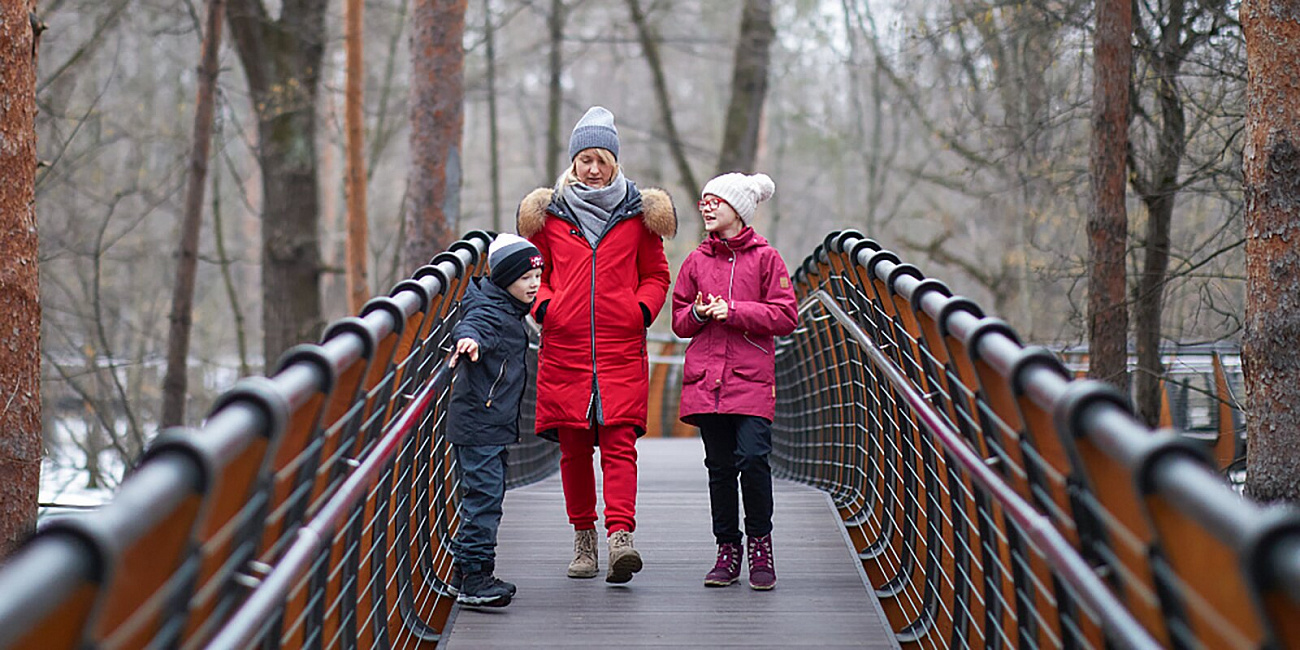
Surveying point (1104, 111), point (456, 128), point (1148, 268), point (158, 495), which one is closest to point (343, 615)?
point (158, 495)

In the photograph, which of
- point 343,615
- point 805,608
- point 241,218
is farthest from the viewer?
point 241,218

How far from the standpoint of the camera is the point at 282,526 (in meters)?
3.01

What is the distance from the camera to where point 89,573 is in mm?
1844

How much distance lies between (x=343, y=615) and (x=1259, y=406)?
16.4ft

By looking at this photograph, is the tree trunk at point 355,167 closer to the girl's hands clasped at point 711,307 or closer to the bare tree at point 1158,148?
the bare tree at point 1158,148

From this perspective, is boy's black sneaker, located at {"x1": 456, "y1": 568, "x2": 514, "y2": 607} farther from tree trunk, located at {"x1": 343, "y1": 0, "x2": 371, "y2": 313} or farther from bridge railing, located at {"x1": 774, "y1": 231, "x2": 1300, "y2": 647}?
tree trunk, located at {"x1": 343, "y1": 0, "x2": 371, "y2": 313}

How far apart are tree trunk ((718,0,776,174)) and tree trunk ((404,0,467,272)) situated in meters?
7.96

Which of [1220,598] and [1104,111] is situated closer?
[1220,598]

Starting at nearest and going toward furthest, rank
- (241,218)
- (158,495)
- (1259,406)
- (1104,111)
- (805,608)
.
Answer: (158,495) → (805,608) → (1259,406) → (1104,111) → (241,218)

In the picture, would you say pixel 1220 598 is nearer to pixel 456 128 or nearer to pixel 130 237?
pixel 456 128

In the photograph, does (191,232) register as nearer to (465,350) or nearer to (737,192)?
(737,192)

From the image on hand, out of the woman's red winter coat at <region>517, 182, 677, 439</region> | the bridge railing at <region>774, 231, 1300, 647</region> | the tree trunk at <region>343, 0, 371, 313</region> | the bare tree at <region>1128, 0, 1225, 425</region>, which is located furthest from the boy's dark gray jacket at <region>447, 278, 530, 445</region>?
the tree trunk at <region>343, 0, 371, 313</region>

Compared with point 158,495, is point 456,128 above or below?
above

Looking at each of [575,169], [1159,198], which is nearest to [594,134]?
[575,169]
